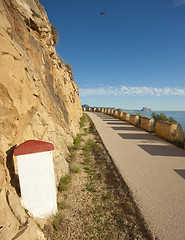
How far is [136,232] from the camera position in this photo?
2.76 metres

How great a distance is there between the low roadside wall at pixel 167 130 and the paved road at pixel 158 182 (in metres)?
1.64

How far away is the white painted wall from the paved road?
2333mm

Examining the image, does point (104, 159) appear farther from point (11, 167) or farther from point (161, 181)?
point (11, 167)

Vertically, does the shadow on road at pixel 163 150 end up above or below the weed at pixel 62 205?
above

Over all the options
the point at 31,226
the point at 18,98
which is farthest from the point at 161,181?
the point at 18,98

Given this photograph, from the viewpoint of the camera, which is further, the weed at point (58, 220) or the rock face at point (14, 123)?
the weed at point (58, 220)

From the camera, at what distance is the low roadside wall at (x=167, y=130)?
909cm

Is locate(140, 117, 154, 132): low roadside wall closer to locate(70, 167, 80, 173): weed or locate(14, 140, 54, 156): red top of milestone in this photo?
locate(70, 167, 80, 173): weed

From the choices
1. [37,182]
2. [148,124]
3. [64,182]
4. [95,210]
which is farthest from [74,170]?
[148,124]

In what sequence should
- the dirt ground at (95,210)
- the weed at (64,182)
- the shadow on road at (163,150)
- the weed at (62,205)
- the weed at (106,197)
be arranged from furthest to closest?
1. the shadow on road at (163,150)
2. the weed at (64,182)
3. the weed at (106,197)
4. the weed at (62,205)
5. the dirt ground at (95,210)

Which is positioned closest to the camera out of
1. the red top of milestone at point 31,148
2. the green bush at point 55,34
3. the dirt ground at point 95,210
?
the red top of milestone at point 31,148

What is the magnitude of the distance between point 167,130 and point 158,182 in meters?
6.22

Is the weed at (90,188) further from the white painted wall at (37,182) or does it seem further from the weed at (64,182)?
the white painted wall at (37,182)

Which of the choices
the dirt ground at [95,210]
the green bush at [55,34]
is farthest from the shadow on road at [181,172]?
the green bush at [55,34]
